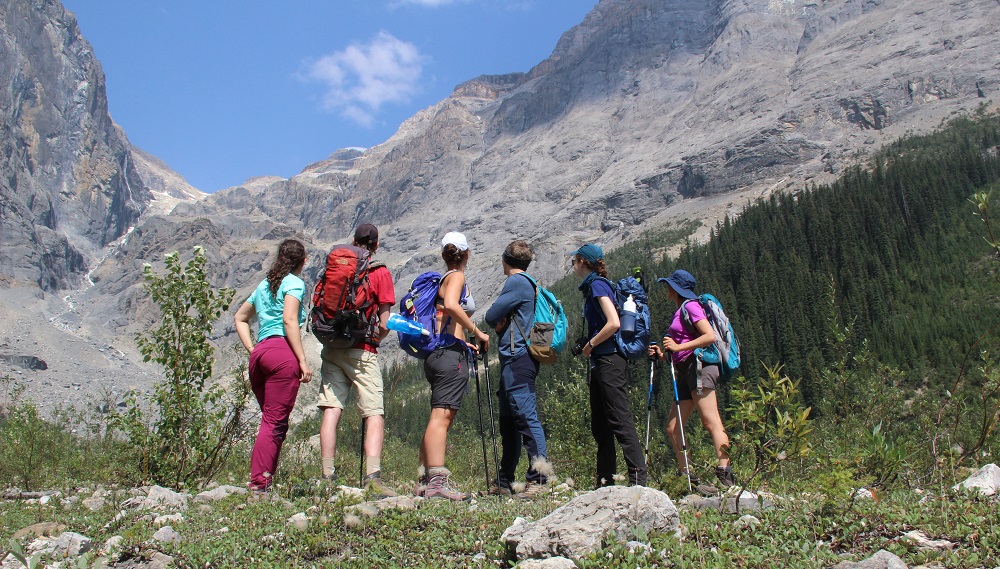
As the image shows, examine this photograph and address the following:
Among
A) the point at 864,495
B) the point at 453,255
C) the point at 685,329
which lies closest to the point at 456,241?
the point at 453,255

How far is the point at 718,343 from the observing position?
6.40 meters

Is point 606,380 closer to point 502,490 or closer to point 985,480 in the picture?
point 502,490

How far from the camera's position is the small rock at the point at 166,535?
12.6 feet

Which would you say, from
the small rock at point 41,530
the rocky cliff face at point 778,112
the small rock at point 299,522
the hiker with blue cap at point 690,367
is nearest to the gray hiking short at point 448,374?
the small rock at point 299,522

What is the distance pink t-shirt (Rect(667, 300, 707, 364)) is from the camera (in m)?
6.37

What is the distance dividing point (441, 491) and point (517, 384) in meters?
1.22

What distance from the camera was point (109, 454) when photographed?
838cm

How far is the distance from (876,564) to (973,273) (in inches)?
3433

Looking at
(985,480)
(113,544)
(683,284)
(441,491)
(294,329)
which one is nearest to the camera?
(113,544)

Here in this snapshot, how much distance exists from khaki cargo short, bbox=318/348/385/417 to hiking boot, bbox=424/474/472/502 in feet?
2.72

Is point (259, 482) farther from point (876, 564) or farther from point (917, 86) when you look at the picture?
point (917, 86)

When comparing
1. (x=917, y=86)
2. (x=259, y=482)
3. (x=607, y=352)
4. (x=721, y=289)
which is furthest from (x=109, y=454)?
(x=917, y=86)

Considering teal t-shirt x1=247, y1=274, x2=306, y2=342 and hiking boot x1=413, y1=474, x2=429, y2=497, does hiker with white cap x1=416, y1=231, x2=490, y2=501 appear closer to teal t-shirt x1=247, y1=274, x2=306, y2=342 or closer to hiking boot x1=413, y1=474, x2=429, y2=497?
hiking boot x1=413, y1=474, x2=429, y2=497

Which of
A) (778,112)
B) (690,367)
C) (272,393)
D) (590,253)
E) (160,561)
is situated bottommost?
(160,561)
